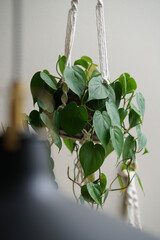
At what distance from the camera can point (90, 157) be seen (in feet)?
3.36

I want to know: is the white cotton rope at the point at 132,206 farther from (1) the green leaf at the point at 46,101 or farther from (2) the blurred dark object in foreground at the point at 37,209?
(2) the blurred dark object in foreground at the point at 37,209

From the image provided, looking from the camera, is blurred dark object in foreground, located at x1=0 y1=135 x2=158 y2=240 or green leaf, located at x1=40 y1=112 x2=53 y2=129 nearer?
blurred dark object in foreground, located at x1=0 y1=135 x2=158 y2=240

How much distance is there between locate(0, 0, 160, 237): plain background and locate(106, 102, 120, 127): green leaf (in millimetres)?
710

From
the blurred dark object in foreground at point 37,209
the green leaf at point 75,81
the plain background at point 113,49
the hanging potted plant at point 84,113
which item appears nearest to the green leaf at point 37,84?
the hanging potted plant at point 84,113

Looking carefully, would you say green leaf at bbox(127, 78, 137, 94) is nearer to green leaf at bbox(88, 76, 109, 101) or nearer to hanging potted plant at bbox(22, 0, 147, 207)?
hanging potted plant at bbox(22, 0, 147, 207)

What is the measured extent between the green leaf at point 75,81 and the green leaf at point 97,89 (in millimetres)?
41

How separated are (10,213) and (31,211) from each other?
0.5 inches

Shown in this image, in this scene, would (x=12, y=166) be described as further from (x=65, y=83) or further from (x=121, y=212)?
(x=121, y=212)

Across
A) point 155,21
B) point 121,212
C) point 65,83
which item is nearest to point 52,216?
point 65,83

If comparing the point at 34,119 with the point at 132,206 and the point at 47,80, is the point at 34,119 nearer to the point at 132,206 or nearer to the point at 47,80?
the point at 47,80

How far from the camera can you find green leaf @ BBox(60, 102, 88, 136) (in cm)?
98

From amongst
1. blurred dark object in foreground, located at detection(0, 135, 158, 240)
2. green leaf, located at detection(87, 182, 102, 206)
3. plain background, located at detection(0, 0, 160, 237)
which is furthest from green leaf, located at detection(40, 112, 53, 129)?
blurred dark object in foreground, located at detection(0, 135, 158, 240)

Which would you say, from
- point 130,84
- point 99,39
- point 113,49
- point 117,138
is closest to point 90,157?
point 117,138

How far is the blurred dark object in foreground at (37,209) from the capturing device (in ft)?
0.66
